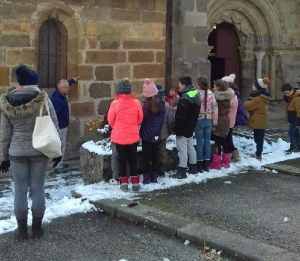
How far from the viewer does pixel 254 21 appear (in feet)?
50.7

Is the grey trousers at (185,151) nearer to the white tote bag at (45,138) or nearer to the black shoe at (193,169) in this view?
the black shoe at (193,169)

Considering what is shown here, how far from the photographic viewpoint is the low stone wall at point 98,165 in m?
6.89

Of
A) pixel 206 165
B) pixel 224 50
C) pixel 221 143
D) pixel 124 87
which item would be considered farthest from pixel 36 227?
pixel 224 50

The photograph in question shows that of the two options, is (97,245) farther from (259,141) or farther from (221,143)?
(259,141)

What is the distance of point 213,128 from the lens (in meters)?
7.82

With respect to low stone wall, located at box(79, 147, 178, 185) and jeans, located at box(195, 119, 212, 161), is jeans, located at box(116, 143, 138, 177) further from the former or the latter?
jeans, located at box(195, 119, 212, 161)

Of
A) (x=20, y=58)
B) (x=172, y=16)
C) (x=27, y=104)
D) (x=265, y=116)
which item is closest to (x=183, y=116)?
(x=265, y=116)

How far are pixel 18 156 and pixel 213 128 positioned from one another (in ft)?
12.0

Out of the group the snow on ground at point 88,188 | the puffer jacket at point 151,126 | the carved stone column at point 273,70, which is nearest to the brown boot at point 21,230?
the snow on ground at point 88,188

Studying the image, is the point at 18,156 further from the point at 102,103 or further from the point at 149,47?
the point at 149,47

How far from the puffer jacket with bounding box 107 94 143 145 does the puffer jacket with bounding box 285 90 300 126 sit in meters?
3.82

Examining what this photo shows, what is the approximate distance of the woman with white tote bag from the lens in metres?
4.85

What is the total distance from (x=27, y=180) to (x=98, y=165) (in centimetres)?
204


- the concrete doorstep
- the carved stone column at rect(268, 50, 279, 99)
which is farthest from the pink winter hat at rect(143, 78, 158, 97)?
the carved stone column at rect(268, 50, 279, 99)
